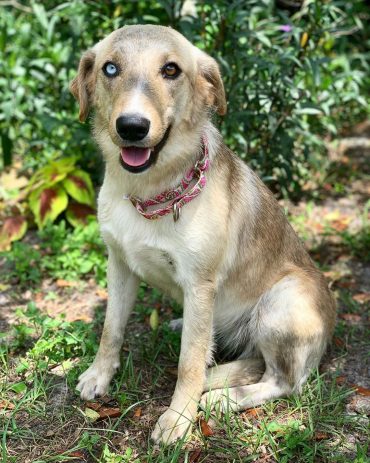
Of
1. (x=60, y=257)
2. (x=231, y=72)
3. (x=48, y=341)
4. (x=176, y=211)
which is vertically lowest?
(x=60, y=257)

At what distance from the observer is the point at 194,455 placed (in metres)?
2.86

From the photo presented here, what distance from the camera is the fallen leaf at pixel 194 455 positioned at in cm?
283

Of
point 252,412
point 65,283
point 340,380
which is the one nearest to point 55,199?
point 65,283

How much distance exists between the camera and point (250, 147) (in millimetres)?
5070

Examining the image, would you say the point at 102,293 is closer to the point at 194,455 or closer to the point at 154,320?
the point at 154,320

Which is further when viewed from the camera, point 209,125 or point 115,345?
point 115,345

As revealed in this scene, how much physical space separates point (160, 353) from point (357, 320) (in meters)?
1.43

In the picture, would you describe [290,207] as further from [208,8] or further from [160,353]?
[160,353]

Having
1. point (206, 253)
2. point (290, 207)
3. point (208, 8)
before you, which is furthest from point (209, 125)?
point (290, 207)

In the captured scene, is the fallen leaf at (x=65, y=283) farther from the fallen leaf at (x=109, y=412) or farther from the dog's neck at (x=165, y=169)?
the dog's neck at (x=165, y=169)

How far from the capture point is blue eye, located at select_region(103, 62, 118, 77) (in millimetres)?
2755

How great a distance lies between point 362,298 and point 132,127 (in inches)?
103

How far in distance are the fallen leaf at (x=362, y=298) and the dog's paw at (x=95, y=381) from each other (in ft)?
6.52

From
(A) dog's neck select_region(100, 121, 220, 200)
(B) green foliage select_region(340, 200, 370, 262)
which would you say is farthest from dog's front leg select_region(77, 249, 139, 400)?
(B) green foliage select_region(340, 200, 370, 262)
